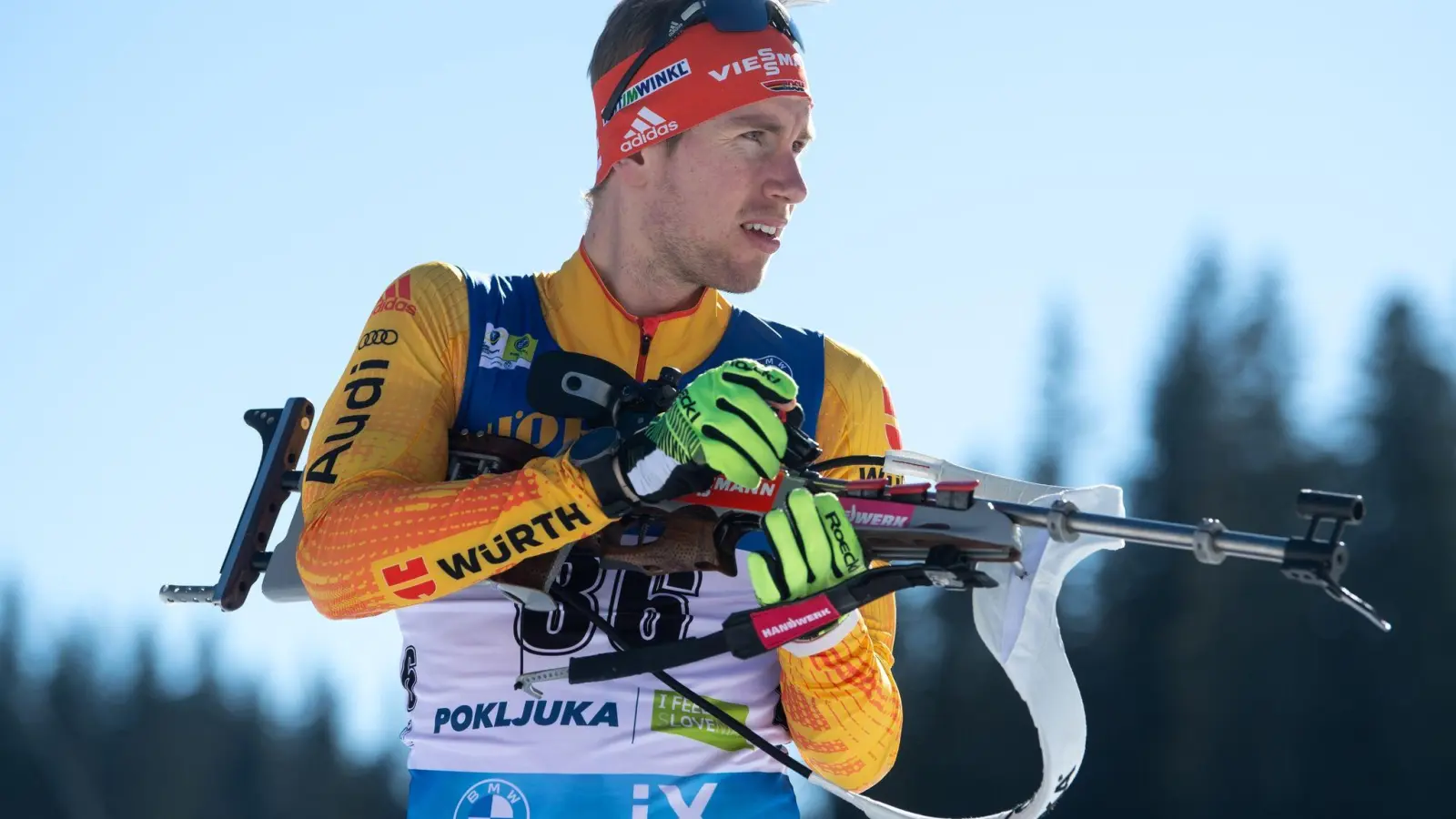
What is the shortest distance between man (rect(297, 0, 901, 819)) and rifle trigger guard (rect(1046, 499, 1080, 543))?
709 mm

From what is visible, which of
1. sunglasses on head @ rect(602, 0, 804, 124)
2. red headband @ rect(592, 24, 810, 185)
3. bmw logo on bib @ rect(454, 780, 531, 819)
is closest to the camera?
bmw logo on bib @ rect(454, 780, 531, 819)

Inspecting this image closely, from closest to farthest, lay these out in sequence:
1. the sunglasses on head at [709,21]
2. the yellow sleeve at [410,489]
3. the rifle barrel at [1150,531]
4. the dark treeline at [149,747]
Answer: the rifle barrel at [1150,531] < the yellow sleeve at [410,489] < the sunglasses on head at [709,21] < the dark treeline at [149,747]

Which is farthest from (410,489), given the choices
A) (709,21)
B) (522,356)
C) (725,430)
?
(709,21)

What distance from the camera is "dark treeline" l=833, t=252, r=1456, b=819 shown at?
36719mm

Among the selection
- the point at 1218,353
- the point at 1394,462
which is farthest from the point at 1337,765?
the point at 1218,353

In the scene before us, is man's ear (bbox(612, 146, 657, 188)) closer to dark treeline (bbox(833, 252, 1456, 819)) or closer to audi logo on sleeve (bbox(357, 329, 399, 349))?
audi logo on sleeve (bbox(357, 329, 399, 349))

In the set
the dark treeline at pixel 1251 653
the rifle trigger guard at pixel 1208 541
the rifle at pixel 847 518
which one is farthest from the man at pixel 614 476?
the dark treeline at pixel 1251 653

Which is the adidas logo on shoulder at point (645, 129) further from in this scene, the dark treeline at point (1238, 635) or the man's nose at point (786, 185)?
the dark treeline at point (1238, 635)

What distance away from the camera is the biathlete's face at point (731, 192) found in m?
5.55

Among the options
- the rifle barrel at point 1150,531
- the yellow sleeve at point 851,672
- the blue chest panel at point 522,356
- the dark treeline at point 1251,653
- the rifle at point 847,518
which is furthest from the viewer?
the dark treeline at point 1251,653

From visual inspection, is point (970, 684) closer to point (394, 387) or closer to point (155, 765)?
point (155, 765)

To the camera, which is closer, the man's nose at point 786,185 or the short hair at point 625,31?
the man's nose at point 786,185

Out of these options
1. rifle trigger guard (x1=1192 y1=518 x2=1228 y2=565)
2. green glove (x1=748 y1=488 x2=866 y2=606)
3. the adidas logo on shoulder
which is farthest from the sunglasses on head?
rifle trigger guard (x1=1192 y1=518 x2=1228 y2=565)

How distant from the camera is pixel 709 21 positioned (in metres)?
5.94
